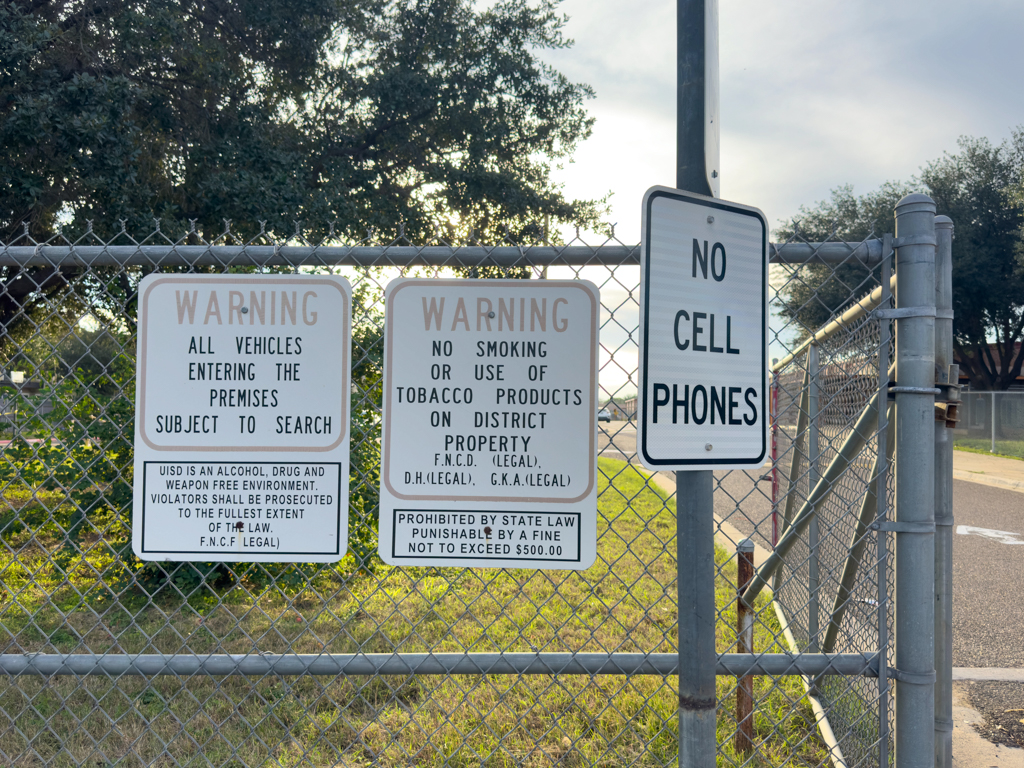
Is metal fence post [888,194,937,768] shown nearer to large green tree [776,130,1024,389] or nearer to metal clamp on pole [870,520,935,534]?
metal clamp on pole [870,520,935,534]

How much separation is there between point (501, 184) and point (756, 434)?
1074 centimetres

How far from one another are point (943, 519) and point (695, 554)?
3.33ft

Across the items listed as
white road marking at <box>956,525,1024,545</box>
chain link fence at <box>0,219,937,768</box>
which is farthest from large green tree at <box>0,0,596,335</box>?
white road marking at <box>956,525,1024,545</box>

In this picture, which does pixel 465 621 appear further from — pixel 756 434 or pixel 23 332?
pixel 23 332

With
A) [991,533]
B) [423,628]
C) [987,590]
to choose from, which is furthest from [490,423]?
[991,533]

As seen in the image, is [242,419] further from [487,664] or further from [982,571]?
[982,571]

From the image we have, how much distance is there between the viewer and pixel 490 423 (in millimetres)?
1971

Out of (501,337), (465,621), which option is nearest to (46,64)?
(465,621)

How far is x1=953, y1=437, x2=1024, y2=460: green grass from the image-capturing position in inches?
742

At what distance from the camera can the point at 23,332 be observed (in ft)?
39.7

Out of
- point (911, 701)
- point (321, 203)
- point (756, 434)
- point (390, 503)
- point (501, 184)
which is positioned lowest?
point (911, 701)

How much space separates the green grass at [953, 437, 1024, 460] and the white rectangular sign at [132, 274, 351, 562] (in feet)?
70.5

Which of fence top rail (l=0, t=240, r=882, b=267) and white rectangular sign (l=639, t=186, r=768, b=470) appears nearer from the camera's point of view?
white rectangular sign (l=639, t=186, r=768, b=470)

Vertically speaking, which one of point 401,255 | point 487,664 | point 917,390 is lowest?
point 487,664
